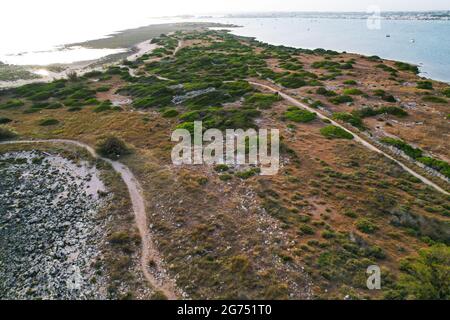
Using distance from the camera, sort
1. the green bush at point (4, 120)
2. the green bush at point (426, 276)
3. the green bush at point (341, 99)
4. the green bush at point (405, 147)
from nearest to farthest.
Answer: the green bush at point (426, 276), the green bush at point (405, 147), the green bush at point (341, 99), the green bush at point (4, 120)

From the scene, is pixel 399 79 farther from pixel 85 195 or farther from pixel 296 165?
pixel 85 195

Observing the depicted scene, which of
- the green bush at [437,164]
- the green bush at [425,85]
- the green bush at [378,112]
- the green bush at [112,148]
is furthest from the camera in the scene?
the green bush at [425,85]

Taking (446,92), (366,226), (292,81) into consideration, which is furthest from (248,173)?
(446,92)

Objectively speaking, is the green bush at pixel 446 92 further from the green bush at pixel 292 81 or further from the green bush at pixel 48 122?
the green bush at pixel 48 122

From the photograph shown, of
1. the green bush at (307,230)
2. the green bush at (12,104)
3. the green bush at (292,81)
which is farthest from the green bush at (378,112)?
the green bush at (12,104)

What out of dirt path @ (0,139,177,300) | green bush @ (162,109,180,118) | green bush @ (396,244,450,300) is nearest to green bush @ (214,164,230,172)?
dirt path @ (0,139,177,300)
